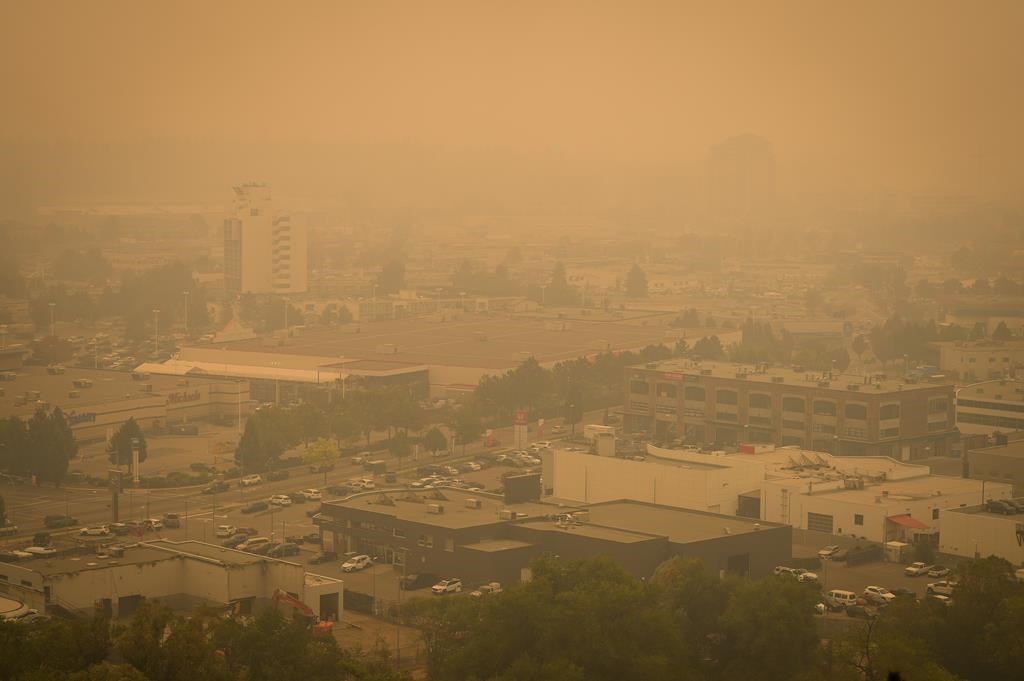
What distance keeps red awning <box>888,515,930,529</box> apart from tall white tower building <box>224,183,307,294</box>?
50.0 ft

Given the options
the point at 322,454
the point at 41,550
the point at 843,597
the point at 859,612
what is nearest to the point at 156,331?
the point at 322,454

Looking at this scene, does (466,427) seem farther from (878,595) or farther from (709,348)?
(709,348)

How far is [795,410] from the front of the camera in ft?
38.5

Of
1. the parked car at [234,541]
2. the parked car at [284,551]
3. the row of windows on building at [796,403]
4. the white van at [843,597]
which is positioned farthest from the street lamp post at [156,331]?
the white van at [843,597]

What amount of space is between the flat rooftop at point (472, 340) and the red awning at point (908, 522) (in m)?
6.42

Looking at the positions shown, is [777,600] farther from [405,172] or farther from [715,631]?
[405,172]

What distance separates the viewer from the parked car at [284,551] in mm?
8203

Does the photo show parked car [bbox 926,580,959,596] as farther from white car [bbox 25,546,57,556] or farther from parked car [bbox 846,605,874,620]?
white car [bbox 25,546,57,556]

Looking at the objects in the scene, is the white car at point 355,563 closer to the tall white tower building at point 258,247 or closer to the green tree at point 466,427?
the green tree at point 466,427

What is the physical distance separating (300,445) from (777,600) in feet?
19.3

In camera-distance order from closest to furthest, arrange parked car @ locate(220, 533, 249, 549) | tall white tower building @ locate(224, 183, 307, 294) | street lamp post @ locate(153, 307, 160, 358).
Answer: parked car @ locate(220, 533, 249, 549)
street lamp post @ locate(153, 307, 160, 358)
tall white tower building @ locate(224, 183, 307, 294)

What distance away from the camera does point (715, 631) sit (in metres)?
6.39

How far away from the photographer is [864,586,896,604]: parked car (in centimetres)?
748


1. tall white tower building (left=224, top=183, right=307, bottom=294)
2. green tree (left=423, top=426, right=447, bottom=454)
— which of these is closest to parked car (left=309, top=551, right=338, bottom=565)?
green tree (left=423, top=426, right=447, bottom=454)
